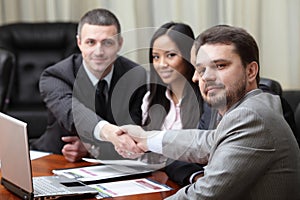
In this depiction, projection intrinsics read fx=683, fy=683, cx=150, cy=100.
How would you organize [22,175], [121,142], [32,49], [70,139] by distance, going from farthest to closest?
1. [32,49]
2. [70,139]
3. [121,142]
4. [22,175]

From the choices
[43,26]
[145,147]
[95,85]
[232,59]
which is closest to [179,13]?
[43,26]

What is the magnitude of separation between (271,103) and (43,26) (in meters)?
3.31

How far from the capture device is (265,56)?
4.75 metres

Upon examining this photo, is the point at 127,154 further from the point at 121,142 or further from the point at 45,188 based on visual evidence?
the point at 45,188

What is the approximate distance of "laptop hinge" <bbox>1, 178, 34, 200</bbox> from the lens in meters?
2.17

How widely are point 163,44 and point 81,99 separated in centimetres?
40

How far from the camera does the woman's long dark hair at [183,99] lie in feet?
8.30

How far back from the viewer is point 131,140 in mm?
2494

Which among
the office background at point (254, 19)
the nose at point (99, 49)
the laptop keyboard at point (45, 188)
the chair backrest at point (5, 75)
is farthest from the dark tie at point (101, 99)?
the office background at point (254, 19)

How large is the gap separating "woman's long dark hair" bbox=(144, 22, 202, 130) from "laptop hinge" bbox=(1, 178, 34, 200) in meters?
0.54

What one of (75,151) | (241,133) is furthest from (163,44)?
(241,133)

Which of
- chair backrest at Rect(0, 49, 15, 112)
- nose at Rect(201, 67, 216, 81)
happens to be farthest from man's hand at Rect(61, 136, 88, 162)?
chair backrest at Rect(0, 49, 15, 112)

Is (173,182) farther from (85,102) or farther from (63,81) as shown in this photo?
(63,81)

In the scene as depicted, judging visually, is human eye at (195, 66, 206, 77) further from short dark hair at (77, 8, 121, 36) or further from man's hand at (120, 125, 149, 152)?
short dark hair at (77, 8, 121, 36)
